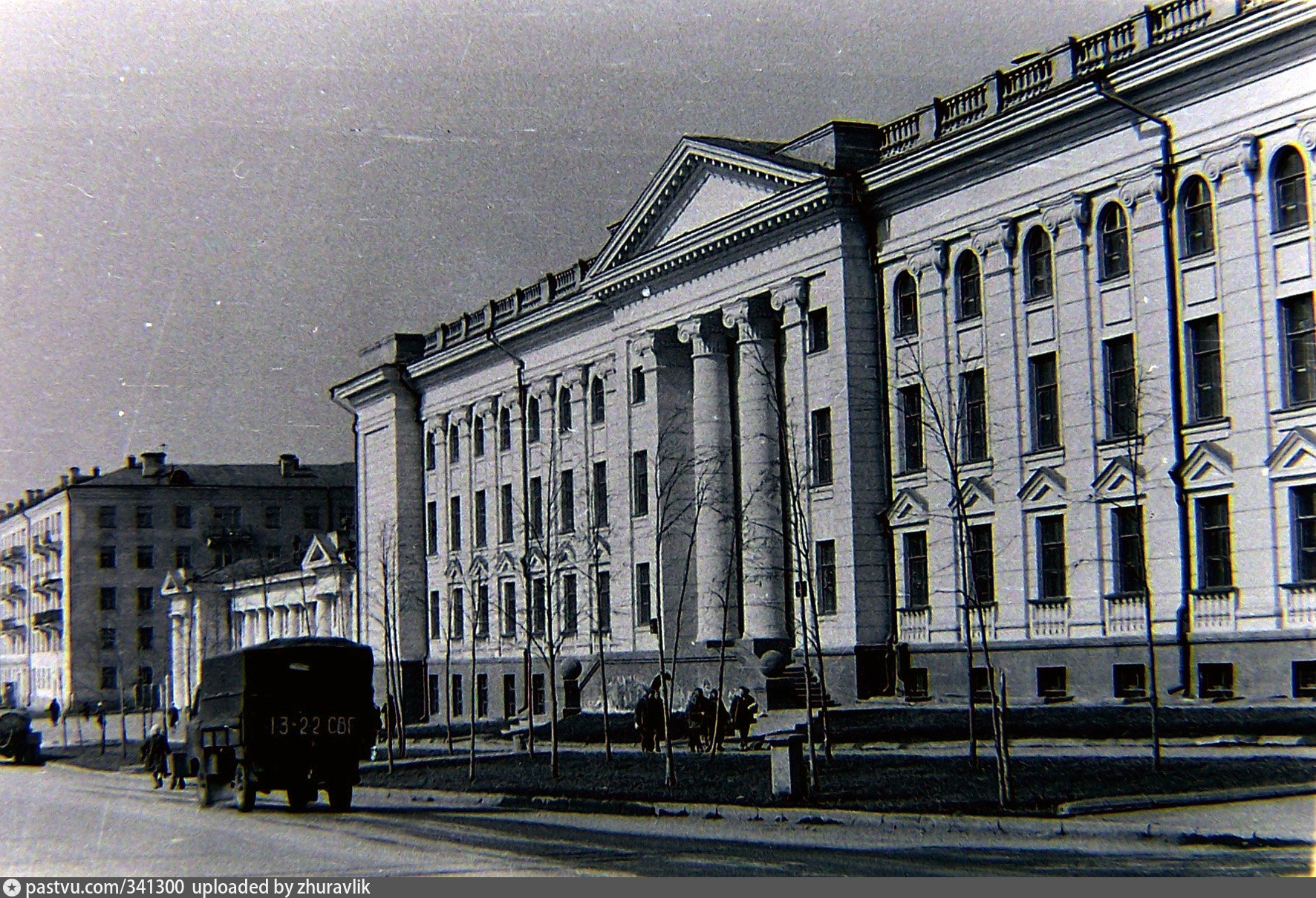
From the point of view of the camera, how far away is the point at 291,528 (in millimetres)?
93812

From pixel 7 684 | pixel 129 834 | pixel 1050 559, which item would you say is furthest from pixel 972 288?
pixel 7 684

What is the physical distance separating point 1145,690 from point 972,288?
11.3m

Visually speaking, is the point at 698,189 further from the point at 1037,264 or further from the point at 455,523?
the point at 455,523

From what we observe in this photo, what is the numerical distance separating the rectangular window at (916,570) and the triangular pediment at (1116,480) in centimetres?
698

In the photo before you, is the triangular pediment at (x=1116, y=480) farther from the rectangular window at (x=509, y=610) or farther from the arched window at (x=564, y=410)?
the rectangular window at (x=509, y=610)

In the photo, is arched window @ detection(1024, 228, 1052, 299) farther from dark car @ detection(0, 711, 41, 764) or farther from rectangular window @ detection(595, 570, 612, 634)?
dark car @ detection(0, 711, 41, 764)

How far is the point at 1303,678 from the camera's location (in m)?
31.3

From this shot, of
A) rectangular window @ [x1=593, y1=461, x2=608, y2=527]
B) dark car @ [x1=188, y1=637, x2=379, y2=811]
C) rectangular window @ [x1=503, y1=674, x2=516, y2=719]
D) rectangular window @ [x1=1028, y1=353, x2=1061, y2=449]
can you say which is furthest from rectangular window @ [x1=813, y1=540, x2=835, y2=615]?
rectangular window @ [x1=503, y1=674, x2=516, y2=719]

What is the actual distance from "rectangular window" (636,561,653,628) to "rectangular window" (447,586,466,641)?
49.6ft

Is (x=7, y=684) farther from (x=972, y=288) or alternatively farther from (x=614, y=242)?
(x=972, y=288)

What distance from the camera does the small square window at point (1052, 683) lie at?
3741 cm

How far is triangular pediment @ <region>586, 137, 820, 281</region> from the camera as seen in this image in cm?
4641

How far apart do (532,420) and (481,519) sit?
235 inches

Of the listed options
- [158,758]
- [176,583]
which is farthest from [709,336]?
[176,583]
